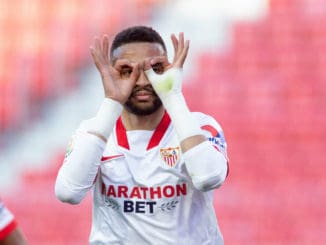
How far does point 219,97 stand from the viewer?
9047 mm

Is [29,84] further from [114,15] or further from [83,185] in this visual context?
[83,185]

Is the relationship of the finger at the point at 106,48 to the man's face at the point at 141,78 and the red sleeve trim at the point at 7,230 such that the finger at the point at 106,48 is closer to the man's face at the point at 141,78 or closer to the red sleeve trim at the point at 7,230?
the man's face at the point at 141,78

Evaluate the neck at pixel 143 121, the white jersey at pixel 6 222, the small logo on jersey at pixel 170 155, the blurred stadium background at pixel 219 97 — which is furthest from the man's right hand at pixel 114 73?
the blurred stadium background at pixel 219 97

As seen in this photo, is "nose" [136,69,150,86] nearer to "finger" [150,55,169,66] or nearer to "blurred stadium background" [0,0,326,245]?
"finger" [150,55,169,66]

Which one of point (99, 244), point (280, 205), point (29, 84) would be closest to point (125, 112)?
point (99, 244)

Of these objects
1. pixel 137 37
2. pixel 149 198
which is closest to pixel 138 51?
pixel 137 37

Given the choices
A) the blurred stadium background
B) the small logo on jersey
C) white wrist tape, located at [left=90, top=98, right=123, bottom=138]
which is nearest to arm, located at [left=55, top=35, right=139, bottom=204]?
white wrist tape, located at [left=90, top=98, right=123, bottom=138]

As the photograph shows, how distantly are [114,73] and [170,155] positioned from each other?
1.33ft

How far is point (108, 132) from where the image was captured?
3.60 m

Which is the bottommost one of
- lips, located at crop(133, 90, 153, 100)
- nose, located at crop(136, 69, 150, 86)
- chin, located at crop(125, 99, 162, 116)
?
chin, located at crop(125, 99, 162, 116)

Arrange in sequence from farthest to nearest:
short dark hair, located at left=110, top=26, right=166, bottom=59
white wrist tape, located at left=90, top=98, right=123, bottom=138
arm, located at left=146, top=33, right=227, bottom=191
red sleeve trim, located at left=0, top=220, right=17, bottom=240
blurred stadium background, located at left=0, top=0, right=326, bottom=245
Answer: blurred stadium background, located at left=0, top=0, right=326, bottom=245 < short dark hair, located at left=110, top=26, right=166, bottom=59 < white wrist tape, located at left=90, top=98, right=123, bottom=138 < arm, located at left=146, top=33, right=227, bottom=191 < red sleeve trim, located at left=0, top=220, right=17, bottom=240

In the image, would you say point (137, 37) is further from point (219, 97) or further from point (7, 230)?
point (219, 97)

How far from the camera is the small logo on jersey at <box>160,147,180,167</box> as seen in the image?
363 centimetres

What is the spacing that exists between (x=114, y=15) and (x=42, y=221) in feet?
9.16
